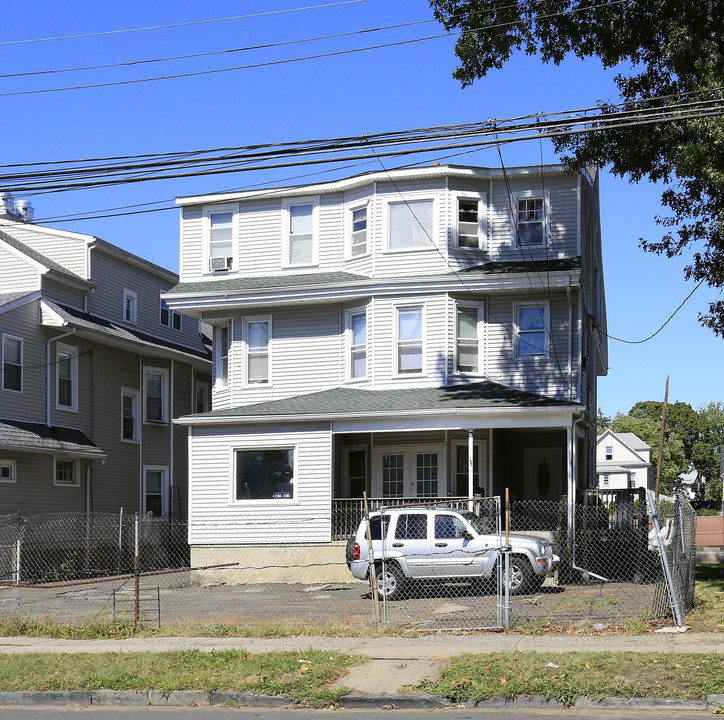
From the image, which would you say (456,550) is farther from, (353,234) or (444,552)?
(353,234)

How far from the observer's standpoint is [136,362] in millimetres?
32562

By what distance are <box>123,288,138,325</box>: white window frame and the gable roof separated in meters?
4.97

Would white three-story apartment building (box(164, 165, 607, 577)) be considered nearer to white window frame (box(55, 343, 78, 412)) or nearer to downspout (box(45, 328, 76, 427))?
downspout (box(45, 328, 76, 427))

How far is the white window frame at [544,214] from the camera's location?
25.1 meters

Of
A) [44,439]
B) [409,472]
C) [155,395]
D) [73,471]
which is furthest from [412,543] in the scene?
[155,395]

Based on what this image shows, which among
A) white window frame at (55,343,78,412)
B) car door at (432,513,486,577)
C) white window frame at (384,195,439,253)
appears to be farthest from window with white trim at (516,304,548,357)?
white window frame at (55,343,78,412)

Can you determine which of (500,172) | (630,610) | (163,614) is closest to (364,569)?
(163,614)

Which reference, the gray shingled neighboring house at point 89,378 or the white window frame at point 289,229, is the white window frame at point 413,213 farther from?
the gray shingled neighboring house at point 89,378

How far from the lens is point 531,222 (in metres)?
25.3

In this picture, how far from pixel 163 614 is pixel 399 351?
10.3 meters

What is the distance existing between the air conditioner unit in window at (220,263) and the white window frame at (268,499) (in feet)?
17.8

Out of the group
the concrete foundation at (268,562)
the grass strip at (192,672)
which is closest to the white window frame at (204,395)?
the concrete foundation at (268,562)

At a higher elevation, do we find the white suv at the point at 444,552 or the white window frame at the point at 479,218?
the white window frame at the point at 479,218

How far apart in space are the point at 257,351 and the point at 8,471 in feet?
24.0
